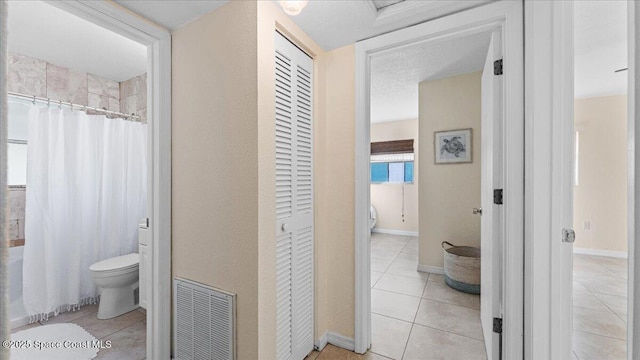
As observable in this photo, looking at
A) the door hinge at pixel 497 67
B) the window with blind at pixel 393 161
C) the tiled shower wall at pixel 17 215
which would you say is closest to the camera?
the door hinge at pixel 497 67

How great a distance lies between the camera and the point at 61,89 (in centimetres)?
253

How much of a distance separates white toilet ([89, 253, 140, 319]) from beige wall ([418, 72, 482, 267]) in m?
3.15

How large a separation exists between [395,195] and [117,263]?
15.8 ft

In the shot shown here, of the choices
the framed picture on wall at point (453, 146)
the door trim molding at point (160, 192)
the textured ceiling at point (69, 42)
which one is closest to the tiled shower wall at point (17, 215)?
the textured ceiling at point (69, 42)

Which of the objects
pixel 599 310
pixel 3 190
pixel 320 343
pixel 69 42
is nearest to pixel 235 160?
pixel 3 190

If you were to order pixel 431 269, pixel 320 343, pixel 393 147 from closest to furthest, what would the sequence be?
pixel 320 343, pixel 431 269, pixel 393 147

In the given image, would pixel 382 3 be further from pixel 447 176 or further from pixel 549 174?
pixel 447 176

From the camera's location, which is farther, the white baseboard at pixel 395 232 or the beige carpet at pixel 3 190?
the white baseboard at pixel 395 232

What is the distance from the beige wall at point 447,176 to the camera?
3.00 m

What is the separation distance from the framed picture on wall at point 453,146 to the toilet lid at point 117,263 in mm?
3407

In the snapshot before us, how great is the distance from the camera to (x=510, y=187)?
4.64 ft

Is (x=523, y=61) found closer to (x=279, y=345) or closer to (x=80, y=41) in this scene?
(x=279, y=345)

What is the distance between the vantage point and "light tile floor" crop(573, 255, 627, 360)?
5.92ft

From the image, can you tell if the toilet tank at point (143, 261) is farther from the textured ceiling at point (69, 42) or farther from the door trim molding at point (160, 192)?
the textured ceiling at point (69, 42)
